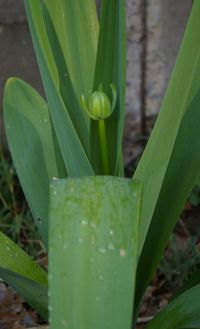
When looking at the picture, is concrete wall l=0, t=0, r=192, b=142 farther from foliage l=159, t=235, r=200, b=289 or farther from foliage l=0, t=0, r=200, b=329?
foliage l=0, t=0, r=200, b=329

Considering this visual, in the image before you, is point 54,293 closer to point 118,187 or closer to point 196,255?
point 118,187

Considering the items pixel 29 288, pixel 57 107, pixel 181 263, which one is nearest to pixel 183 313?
pixel 29 288

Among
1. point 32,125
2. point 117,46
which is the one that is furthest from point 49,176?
point 117,46

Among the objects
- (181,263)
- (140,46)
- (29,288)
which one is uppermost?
(29,288)

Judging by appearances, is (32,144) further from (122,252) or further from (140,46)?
(140,46)

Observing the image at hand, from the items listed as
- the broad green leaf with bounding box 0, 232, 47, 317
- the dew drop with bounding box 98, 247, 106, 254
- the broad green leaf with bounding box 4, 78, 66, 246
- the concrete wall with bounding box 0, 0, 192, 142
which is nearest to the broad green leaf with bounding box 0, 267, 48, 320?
the broad green leaf with bounding box 0, 232, 47, 317

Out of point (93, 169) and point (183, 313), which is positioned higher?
point (93, 169)

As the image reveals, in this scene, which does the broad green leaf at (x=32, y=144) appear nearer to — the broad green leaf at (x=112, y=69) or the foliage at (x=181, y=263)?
the broad green leaf at (x=112, y=69)
